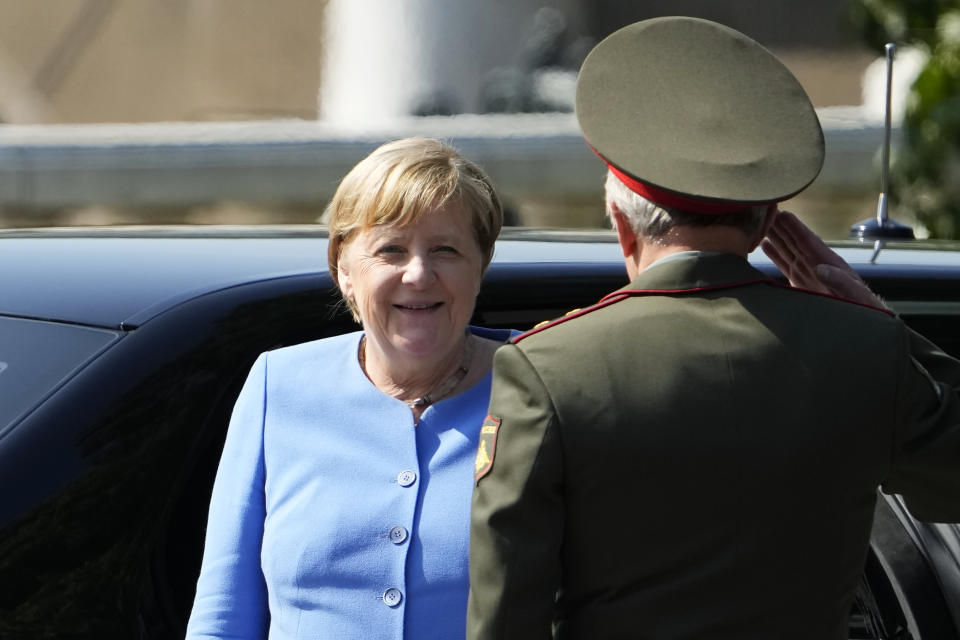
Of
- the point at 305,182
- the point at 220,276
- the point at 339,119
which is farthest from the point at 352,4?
the point at 220,276

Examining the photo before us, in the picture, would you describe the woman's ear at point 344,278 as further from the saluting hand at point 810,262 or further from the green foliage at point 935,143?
the green foliage at point 935,143

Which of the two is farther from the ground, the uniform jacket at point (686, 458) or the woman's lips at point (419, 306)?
the woman's lips at point (419, 306)

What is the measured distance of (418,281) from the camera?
189 cm

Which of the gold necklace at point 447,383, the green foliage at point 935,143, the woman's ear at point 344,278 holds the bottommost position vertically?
the gold necklace at point 447,383

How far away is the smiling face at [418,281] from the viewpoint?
6.23 ft

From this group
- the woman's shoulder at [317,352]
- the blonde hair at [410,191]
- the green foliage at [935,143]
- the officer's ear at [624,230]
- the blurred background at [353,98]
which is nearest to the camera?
the officer's ear at [624,230]

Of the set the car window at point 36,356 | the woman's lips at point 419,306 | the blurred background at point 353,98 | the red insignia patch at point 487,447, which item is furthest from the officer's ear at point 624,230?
the blurred background at point 353,98

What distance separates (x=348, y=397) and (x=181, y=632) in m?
0.39

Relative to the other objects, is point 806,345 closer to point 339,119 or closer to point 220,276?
point 220,276

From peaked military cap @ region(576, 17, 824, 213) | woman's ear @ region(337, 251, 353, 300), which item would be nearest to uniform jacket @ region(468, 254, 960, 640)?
peaked military cap @ region(576, 17, 824, 213)

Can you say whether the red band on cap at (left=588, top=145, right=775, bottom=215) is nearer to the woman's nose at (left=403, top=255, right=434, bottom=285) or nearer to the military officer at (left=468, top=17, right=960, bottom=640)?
the military officer at (left=468, top=17, right=960, bottom=640)

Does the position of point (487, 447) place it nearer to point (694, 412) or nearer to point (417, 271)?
point (694, 412)

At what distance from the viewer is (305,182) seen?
13.1 meters

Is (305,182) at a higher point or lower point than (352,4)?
lower
